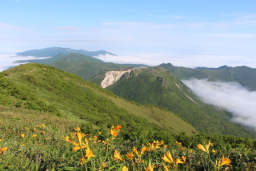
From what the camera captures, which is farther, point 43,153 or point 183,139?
point 183,139

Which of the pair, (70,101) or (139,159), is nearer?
(139,159)

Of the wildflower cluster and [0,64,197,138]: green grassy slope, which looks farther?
[0,64,197,138]: green grassy slope

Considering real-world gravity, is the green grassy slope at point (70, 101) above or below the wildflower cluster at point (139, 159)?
below

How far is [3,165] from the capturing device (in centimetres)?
318

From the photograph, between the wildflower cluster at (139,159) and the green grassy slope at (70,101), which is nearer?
the wildflower cluster at (139,159)

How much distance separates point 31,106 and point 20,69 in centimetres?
5262

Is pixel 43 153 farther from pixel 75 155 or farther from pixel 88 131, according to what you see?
pixel 88 131

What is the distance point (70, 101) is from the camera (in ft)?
174

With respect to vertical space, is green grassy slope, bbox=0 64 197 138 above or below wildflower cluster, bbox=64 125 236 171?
below

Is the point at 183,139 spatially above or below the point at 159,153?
below

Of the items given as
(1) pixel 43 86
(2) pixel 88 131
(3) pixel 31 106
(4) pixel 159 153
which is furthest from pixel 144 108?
(4) pixel 159 153

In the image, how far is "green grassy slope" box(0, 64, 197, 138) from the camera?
1097 inches

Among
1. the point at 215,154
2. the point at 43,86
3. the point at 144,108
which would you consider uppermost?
the point at 215,154

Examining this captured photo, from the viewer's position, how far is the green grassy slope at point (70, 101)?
27.9 m
